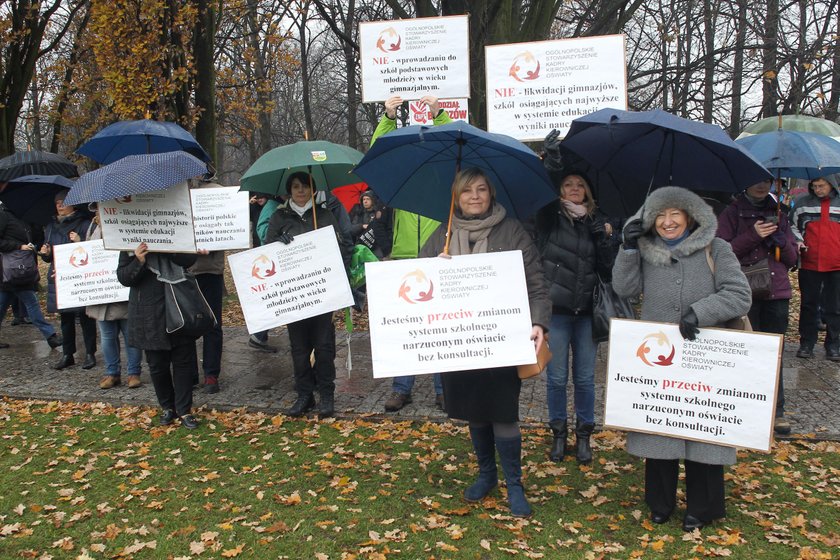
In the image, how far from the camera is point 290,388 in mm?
7355

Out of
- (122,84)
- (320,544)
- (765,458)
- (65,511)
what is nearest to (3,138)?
(122,84)

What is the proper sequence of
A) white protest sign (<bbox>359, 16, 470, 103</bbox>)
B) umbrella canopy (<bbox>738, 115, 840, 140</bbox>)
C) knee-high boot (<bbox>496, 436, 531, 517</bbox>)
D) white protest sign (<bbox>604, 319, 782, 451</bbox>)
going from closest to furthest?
white protest sign (<bbox>604, 319, 782, 451</bbox>) → knee-high boot (<bbox>496, 436, 531, 517</bbox>) → umbrella canopy (<bbox>738, 115, 840, 140</bbox>) → white protest sign (<bbox>359, 16, 470, 103</bbox>)

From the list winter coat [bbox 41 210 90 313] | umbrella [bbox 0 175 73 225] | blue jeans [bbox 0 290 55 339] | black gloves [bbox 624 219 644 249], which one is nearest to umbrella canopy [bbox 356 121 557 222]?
black gloves [bbox 624 219 644 249]

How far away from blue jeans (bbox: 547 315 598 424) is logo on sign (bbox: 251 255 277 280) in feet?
8.00

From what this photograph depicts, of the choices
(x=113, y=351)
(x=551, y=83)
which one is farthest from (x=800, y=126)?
(x=113, y=351)

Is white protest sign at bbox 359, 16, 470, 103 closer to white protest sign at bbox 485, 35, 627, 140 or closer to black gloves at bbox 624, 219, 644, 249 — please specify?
white protest sign at bbox 485, 35, 627, 140

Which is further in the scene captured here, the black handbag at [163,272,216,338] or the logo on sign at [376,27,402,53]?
the logo on sign at [376,27,402,53]

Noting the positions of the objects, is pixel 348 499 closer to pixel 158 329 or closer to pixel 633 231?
pixel 158 329

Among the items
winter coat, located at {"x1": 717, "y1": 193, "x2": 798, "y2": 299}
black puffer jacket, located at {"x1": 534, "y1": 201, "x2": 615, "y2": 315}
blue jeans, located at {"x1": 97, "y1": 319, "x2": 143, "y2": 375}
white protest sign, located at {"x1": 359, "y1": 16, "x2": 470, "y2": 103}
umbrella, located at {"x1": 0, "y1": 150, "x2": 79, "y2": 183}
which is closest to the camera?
black puffer jacket, located at {"x1": 534, "y1": 201, "x2": 615, "y2": 315}

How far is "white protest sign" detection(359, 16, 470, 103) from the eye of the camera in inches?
256

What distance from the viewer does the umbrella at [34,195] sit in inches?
339

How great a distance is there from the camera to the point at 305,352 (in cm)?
622

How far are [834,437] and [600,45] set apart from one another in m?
3.60

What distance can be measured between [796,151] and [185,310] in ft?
16.1
